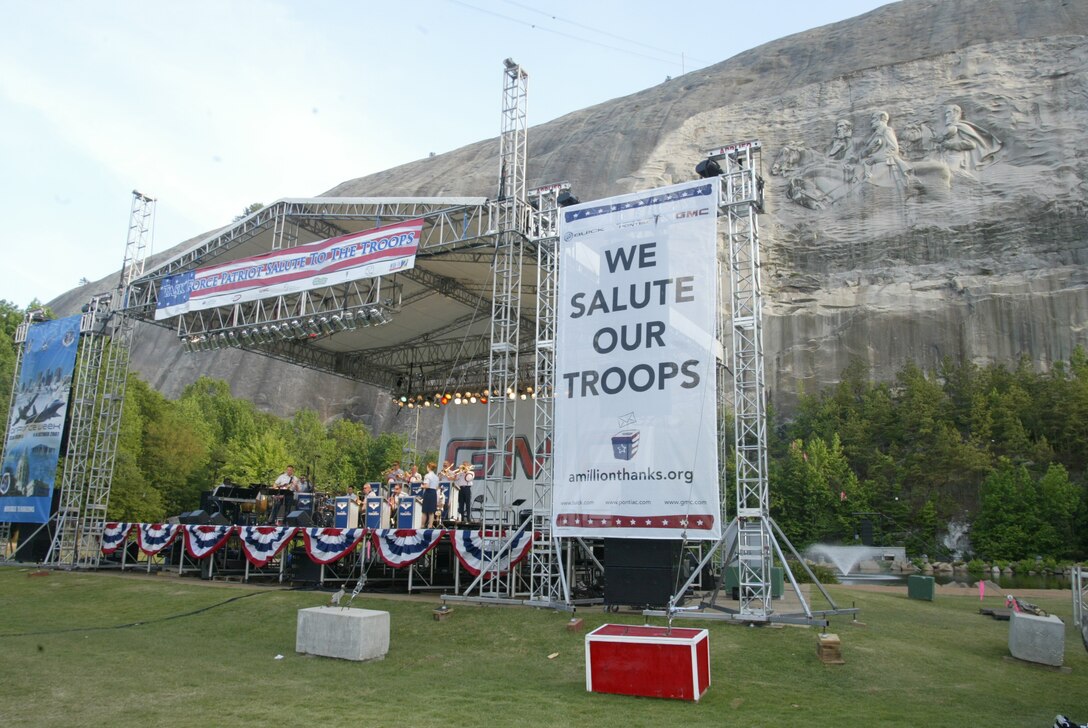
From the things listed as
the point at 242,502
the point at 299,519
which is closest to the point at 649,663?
the point at 299,519

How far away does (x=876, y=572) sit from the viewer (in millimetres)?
36781

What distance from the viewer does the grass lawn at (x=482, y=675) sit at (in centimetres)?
673

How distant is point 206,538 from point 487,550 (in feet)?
23.3

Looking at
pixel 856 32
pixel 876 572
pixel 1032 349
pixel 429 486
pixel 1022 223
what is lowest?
pixel 876 572

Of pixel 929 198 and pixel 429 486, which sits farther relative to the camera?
pixel 929 198

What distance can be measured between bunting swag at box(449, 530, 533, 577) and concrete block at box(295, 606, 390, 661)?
3698 mm

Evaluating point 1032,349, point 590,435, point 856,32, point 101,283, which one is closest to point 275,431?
point 101,283

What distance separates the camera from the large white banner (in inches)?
447

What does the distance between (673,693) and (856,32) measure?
6467 centimetres

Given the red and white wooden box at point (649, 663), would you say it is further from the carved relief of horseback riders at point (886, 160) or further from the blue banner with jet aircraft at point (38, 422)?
the carved relief of horseback riders at point (886, 160)

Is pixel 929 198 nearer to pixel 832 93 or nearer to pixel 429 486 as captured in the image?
pixel 832 93

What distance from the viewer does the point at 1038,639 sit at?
9.12 meters

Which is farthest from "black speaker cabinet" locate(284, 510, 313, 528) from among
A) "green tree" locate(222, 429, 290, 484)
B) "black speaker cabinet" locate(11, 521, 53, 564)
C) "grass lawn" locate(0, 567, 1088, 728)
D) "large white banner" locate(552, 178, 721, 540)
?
"green tree" locate(222, 429, 290, 484)

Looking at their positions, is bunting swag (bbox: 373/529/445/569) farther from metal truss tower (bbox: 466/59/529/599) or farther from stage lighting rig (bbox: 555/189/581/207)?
stage lighting rig (bbox: 555/189/581/207)
